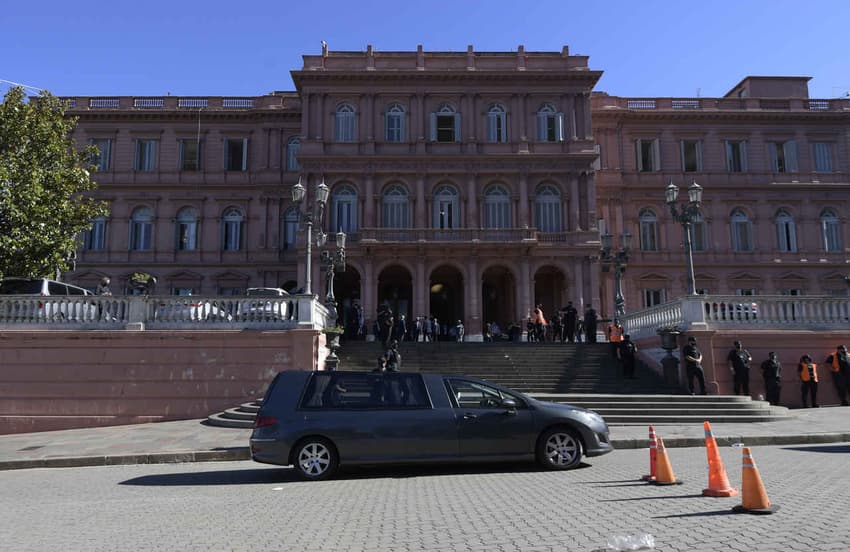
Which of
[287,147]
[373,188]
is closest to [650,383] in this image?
[373,188]

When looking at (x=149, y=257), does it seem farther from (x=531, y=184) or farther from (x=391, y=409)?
(x=391, y=409)

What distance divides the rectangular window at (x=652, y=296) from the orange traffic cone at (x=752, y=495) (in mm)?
32087

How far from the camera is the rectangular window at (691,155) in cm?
3809

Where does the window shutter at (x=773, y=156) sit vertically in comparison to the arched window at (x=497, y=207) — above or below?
above

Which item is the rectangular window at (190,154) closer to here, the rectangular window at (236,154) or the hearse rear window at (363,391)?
the rectangular window at (236,154)

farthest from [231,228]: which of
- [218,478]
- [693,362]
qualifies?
[218,478]

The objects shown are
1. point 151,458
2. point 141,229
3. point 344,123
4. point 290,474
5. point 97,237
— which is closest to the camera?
point 290,474

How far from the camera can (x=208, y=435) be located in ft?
46.6

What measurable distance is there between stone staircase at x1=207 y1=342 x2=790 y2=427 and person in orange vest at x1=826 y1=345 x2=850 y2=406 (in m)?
3.09

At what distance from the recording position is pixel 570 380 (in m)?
19.1

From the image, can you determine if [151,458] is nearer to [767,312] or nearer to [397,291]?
[767,312]

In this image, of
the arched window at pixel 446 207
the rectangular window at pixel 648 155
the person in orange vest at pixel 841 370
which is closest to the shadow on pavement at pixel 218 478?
the person in orange vest at pixel 841 370

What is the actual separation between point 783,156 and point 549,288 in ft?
54.5

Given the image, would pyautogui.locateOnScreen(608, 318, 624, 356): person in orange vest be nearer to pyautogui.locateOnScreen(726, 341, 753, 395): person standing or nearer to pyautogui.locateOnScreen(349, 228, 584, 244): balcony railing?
pyautogui.locateOnScreen(726, 341, 753, 395): person standing
